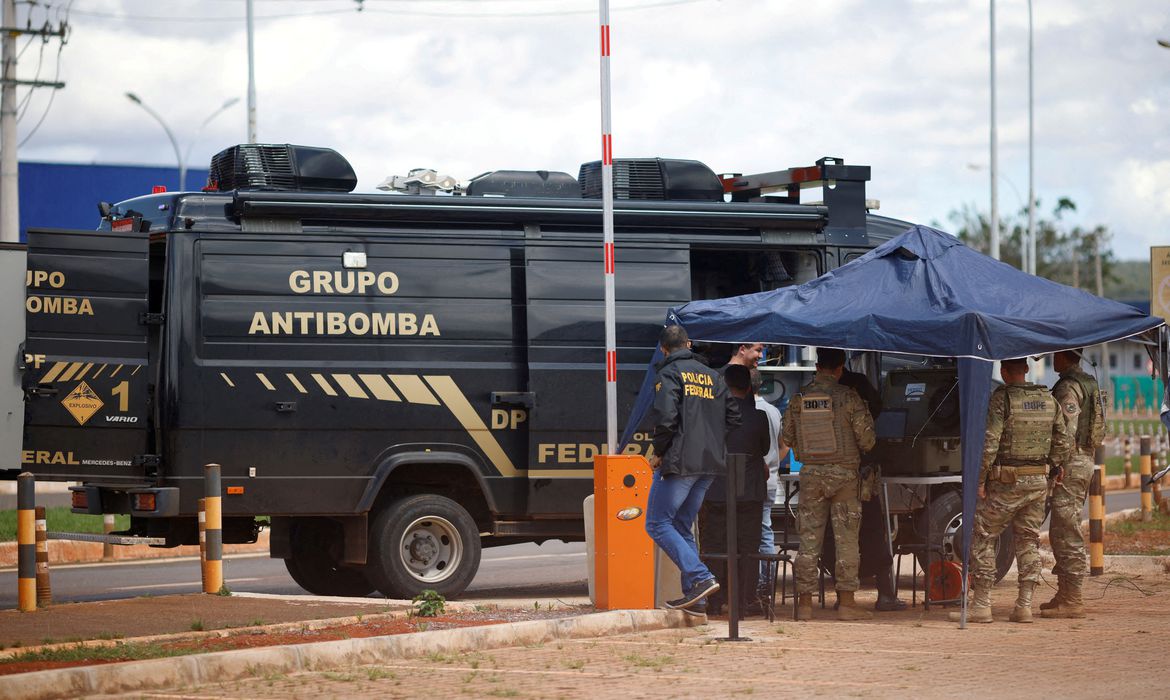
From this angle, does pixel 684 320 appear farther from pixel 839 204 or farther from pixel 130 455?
pixel 130 455

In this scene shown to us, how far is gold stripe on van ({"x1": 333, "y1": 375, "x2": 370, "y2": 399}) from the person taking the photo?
1226 centimetres

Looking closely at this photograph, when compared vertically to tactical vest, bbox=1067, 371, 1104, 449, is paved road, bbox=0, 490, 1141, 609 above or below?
below

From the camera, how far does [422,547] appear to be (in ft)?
41.7

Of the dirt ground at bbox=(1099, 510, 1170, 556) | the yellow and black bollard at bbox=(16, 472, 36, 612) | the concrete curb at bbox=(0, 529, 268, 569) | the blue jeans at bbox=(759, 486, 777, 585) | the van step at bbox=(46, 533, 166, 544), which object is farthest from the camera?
the concrete curb at bbox=(0, 529, 268, 569)

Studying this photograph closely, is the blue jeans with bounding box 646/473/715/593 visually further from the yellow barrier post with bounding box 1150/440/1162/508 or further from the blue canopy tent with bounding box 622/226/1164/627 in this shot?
the yellow barrier post with bounding box 1150/440/1162/508

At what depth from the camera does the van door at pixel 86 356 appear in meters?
11.9

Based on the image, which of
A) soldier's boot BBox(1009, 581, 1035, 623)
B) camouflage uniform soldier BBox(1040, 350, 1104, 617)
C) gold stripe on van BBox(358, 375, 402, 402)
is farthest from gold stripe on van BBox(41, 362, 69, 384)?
camouflage uniform soldier BBox(1040, 350, 1104, 617)

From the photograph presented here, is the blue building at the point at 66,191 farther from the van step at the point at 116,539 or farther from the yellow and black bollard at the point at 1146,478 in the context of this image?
the van step at the point at 116,539

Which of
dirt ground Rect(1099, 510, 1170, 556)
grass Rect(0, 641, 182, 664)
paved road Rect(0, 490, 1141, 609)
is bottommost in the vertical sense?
paved road Rect(0, 490, 1141, 609)

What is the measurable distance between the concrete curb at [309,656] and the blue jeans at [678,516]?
370 mm

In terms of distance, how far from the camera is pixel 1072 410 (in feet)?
38.4

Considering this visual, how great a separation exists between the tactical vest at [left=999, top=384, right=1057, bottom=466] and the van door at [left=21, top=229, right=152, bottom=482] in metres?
6.17

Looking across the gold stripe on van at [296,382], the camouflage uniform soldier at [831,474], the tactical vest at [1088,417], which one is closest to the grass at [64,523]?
the gold stripe on van at [296,382]

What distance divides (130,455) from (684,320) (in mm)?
4195
